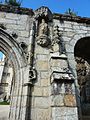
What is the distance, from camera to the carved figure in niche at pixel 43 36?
4.53 metres

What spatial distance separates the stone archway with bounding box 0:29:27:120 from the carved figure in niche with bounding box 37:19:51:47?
2.21 ft

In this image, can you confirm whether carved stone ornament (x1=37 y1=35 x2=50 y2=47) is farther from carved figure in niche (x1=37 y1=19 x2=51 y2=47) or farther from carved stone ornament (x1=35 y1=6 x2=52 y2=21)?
carved stone ornament (x1=35 y1=6 x2=52 y2=21)

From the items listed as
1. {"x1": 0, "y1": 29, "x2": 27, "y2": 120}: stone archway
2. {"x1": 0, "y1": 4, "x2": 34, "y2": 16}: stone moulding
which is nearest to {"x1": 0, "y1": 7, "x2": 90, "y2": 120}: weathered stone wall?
{"x1": 0, "y1": 29, "x2": 27, "y2": 120}: stone archway

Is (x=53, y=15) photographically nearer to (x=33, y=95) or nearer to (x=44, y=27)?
(x=44, y=27)

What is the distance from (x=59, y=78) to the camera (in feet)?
11.5

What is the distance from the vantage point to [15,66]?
4152 millimetres

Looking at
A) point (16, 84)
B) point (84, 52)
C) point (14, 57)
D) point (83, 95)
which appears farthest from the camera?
point (83, 95)

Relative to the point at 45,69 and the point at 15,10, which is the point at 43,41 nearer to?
the point at 45,69

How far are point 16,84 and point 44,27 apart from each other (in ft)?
6.48

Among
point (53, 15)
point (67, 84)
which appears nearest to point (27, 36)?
point (53, 15)

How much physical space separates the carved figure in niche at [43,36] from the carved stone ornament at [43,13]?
27 centimetres

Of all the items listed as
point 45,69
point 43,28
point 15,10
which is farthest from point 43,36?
point 15,10

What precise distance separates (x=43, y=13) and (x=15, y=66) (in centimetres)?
199

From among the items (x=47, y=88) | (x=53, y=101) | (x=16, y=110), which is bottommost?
(x=16, y=110)
